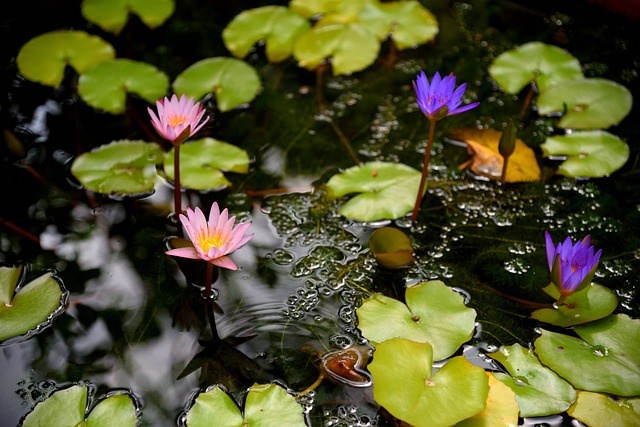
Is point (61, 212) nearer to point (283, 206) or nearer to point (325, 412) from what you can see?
point (283, 206)

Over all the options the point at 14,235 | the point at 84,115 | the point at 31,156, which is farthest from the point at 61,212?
the point at 84,115

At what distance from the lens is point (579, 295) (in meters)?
1.53

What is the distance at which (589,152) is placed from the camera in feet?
6.44

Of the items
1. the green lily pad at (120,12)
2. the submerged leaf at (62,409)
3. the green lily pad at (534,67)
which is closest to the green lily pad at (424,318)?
the submerged leaf at (62,409)

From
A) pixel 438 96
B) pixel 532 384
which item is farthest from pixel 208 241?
pixel 532 384

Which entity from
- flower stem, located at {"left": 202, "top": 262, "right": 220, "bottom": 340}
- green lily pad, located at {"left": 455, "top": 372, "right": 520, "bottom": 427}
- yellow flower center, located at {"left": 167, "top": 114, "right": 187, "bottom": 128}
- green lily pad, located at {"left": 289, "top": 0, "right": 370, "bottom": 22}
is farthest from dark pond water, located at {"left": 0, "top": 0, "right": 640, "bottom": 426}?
yellow flower center, located at {"left": 167, "top": 114, "right": 187, "bottom": 128}

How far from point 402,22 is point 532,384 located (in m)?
1.65

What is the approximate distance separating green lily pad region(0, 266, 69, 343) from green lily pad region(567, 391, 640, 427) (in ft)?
4.25

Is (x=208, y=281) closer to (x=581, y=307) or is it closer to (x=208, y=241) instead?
(x=208, y=241)

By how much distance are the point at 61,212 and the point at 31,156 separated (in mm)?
308

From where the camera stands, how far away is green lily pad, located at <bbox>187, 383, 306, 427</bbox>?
129 centimetres

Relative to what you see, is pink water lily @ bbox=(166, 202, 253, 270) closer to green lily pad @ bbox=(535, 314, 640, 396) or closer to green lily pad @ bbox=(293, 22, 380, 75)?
green lily pad @ bbox=(535, 314, 640, 396)

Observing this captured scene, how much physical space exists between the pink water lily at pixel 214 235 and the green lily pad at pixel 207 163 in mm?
414

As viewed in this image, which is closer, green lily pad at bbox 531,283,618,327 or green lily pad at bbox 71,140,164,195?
green lily pad at bbox 531,283,618,327
